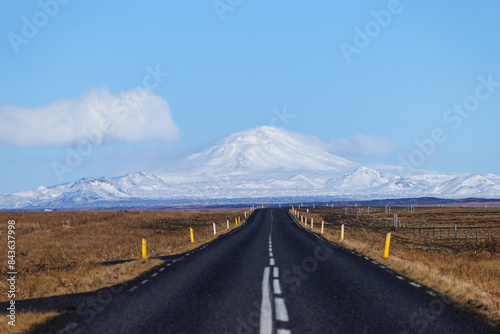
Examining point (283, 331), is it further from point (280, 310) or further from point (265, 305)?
point (265, 305)

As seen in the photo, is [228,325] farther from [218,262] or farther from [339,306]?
[218,262]

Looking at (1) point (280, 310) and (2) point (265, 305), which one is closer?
(1) point (280, 310)

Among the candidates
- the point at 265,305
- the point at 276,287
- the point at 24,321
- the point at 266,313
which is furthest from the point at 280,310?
the point at 24,321

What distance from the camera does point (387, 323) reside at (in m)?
8.84

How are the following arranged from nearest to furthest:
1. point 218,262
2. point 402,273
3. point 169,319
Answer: point 169,319, point 402,273, point 218,262

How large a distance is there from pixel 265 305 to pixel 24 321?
15.3ft

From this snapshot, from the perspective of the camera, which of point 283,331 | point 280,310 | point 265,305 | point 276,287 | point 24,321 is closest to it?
point 283,331

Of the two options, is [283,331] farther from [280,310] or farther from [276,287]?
[276,287]

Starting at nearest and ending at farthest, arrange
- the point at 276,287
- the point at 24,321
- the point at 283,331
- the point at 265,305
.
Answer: the point at 283,331
the point at 24,321
the point at 265,305
the point at 276,287

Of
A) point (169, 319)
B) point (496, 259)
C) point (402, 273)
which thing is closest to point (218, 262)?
point (402, 273)

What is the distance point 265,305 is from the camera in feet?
33.7

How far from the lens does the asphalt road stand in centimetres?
860

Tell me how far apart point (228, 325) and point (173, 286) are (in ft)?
15.8

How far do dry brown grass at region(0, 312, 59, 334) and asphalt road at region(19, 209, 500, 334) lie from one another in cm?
34
